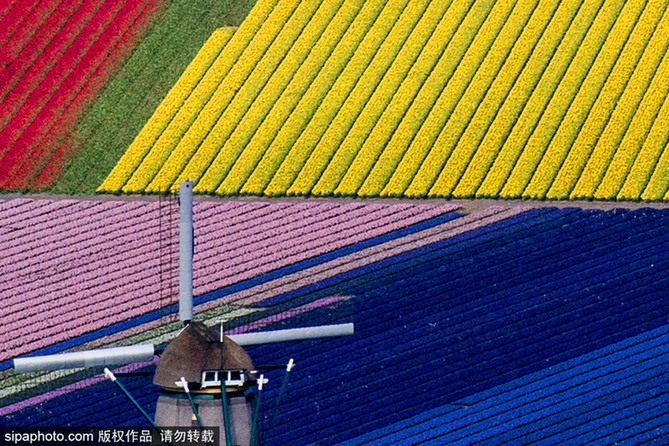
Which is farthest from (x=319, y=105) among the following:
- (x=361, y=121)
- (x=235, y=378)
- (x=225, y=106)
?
(x=235, y=378)

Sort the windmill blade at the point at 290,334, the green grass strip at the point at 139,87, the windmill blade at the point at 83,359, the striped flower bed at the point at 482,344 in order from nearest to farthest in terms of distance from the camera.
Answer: the windmill blade at the point at 83,359 < the windmill blade at the point at 290,334 < the striped flower bed at the point at 482,344 < the green grass strip at the point at 139,87

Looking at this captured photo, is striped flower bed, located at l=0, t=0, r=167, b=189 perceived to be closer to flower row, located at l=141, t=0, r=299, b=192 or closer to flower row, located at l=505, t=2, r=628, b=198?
flower row, located at l=141, t=0, r=299, b=192

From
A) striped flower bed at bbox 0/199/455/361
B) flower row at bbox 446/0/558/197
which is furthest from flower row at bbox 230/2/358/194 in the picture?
flower row at bbox 446/0/558/197

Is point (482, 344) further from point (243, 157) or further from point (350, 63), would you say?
point (350, 63)

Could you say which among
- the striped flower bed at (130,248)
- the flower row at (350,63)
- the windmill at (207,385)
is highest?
the flower row at (350,63)

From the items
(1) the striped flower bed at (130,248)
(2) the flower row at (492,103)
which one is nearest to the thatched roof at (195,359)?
(1) the striped flower bed at (130,248)

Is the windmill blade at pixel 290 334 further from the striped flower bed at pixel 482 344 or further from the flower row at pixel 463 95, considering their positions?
the flower row at pixel 463 95
